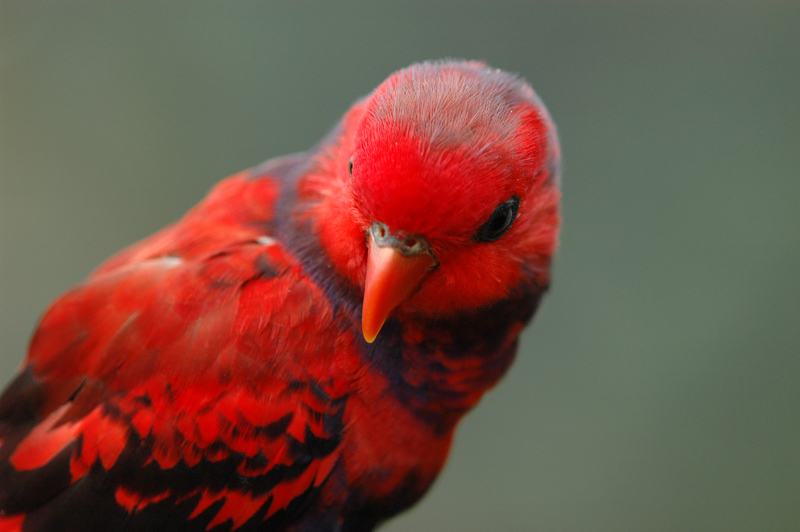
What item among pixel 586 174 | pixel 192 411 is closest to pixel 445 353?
pixel 192 411

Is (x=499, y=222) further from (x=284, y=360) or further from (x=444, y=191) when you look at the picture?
(x=284, y=360)

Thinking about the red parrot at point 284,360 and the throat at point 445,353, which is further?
the throat at point 445,353

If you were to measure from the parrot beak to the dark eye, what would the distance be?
9 centimetres

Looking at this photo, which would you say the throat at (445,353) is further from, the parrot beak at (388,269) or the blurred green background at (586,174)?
the blurred green background at (586,174)

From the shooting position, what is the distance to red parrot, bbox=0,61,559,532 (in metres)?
1.07

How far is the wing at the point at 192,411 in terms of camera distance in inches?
44.3

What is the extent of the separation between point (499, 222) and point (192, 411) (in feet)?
2.14

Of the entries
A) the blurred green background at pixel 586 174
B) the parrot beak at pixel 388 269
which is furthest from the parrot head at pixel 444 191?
the blurred green background at pixel 586 174

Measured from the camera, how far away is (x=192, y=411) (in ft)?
3.67

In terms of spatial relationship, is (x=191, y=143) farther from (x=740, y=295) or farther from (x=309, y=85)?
(x=740, y=295)

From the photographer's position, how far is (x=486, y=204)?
3.09 feet

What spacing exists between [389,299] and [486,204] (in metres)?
0.21

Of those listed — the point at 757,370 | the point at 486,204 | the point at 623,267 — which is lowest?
the point at 757,370

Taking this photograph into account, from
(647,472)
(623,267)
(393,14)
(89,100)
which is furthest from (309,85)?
(647,472)
